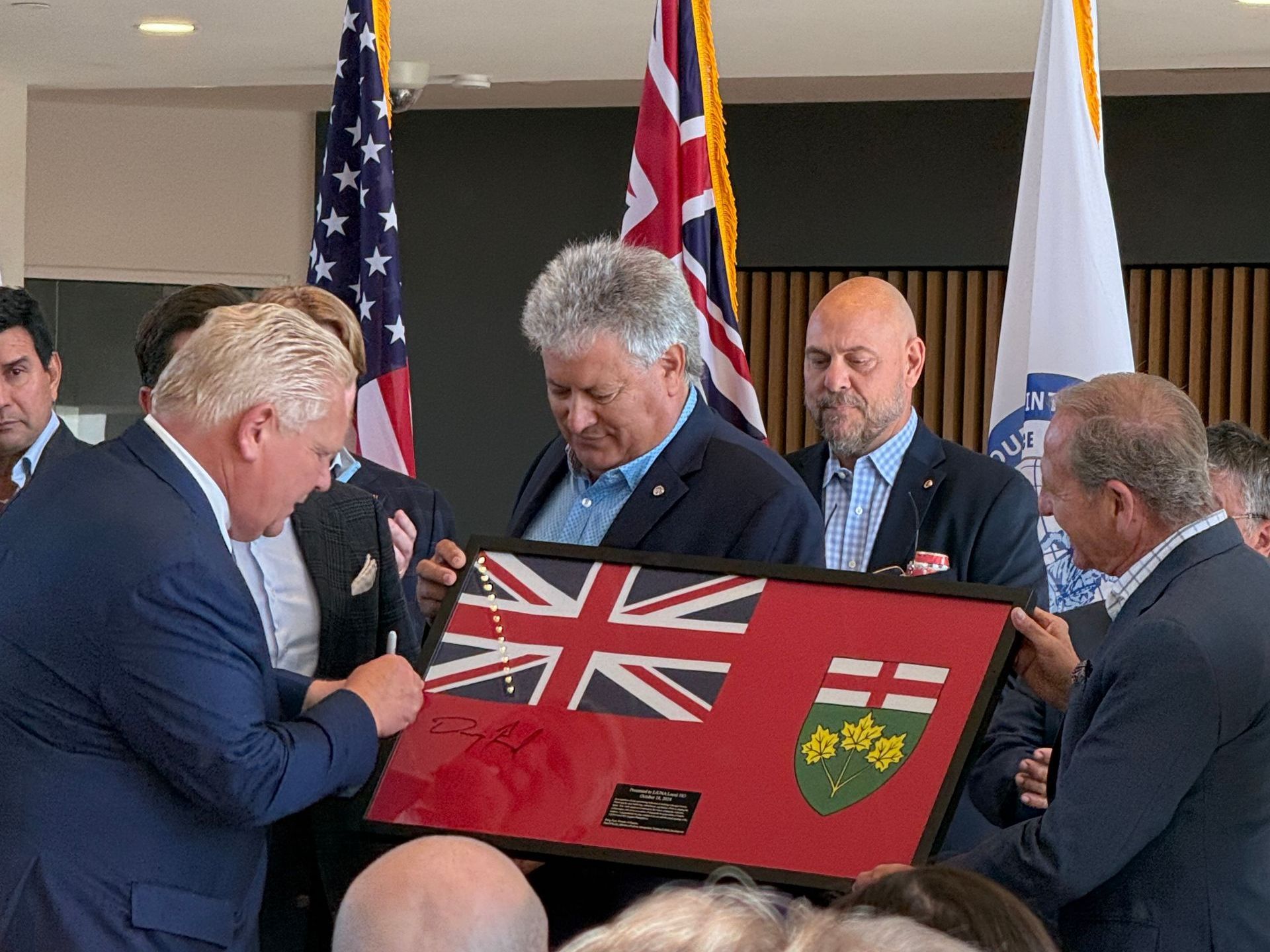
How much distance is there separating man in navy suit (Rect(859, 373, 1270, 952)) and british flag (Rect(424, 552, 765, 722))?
0.44 m

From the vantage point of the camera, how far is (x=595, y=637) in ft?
8.68

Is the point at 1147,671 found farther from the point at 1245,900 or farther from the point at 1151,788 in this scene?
the point at 1245,900

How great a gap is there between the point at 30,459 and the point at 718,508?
190 cm

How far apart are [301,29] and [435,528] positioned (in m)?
3.63

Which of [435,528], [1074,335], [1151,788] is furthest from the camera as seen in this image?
[1074,335]

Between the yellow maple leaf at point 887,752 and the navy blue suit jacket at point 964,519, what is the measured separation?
1.01 metres

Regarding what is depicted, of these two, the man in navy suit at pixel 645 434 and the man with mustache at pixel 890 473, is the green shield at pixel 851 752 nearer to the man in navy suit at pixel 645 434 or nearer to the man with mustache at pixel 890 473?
the man in navy suit at pixel 645 434

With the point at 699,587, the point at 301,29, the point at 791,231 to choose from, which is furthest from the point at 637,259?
the point at 791,231

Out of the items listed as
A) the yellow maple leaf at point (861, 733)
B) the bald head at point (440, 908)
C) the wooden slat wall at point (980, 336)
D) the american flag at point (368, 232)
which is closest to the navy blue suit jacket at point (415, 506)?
the american flag at point (368, 232)

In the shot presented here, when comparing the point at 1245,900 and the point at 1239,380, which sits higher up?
the point at 1239,380

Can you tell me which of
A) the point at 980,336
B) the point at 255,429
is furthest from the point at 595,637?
the point at 980,336

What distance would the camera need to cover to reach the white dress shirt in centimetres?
278

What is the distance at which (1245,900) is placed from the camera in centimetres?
230

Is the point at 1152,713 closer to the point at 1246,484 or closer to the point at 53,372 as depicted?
the point at 1246,484
